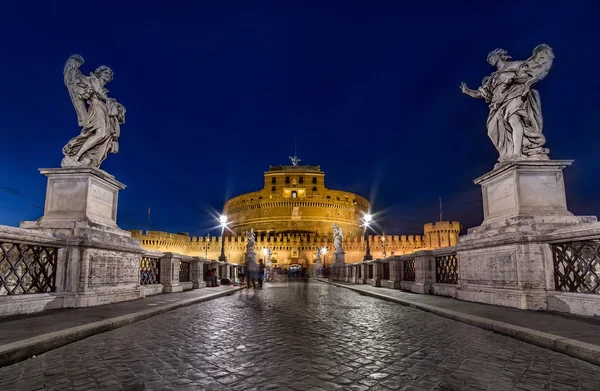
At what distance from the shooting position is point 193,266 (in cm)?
1574

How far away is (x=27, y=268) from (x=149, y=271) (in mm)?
5219

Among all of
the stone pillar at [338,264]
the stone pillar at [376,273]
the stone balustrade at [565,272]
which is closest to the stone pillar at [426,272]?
the stone balustrade at [565,272]

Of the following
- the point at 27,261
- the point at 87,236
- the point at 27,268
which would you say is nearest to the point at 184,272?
the point at 87,236

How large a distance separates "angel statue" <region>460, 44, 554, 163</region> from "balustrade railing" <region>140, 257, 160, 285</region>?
9.57 m

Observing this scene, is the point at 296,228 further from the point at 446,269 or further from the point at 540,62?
the point at 540,62

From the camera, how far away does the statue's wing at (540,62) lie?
298 inches

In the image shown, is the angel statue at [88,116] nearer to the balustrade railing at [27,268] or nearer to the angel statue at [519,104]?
the balustrade railing at [27,268]

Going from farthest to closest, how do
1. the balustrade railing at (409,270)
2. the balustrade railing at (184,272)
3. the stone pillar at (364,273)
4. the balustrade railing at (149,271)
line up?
the stone pillar at (364,273) < the balustrade railing at (184,272) < the balustrade railing at (409,270) < the balustrade railing at (149,271)

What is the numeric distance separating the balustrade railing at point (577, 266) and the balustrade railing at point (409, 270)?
279 inches

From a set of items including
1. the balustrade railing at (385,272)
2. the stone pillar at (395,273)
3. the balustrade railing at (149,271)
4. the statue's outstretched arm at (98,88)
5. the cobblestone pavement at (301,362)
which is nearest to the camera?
the cobblestone pavement at (301,362)

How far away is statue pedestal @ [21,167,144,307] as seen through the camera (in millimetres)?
6988

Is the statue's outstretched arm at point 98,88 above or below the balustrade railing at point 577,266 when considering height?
above

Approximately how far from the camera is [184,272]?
15125 mm

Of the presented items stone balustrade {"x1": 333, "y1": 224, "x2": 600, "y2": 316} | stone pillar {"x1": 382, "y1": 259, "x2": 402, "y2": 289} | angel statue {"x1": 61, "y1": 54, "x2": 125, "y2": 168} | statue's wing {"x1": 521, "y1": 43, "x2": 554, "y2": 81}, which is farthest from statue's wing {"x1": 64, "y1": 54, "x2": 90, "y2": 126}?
stone pillar {"x1": 382, "y1": 259, "x2": 402, "y2": 289}
